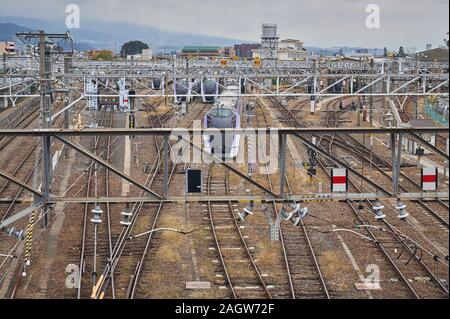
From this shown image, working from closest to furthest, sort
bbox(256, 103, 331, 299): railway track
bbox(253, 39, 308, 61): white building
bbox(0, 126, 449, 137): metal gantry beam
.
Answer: bbox(0, 126, 449, 137): metal gantry beam → bbox(256, 103, 331, 299): railway track → bbox(253, 39, 308, 61): white building

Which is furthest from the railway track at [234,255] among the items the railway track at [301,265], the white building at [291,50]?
the white building at [291,50]

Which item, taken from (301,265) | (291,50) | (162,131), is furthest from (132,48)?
(162,131)

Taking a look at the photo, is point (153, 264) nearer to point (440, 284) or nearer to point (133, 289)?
point (133, 289)

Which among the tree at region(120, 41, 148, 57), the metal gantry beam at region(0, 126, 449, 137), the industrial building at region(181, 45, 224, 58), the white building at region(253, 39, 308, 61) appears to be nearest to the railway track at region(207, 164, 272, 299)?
the metal gantry beam at region(0, 126, 449, 137)

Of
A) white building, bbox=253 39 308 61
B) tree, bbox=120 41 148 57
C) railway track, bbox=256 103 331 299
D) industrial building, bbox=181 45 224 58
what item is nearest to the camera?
railway track, bbox=256 103 331 299

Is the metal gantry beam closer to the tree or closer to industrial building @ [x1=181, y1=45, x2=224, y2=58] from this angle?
industrial building @ [x1=181, y1=45, x2=224, y2=58]

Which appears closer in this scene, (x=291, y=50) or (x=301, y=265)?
(x=301, y=265)

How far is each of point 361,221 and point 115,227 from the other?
4.36m

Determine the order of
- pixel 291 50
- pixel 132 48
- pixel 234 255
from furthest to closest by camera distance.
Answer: pixel 132 48 → pixel 291 50 → pixel 234 255

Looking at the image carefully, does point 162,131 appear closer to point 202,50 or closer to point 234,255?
point 234,255

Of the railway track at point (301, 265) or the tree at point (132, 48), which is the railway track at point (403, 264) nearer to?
the railway track at point (301, 265)

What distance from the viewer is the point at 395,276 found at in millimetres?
8516

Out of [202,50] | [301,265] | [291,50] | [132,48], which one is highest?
[132,48]
